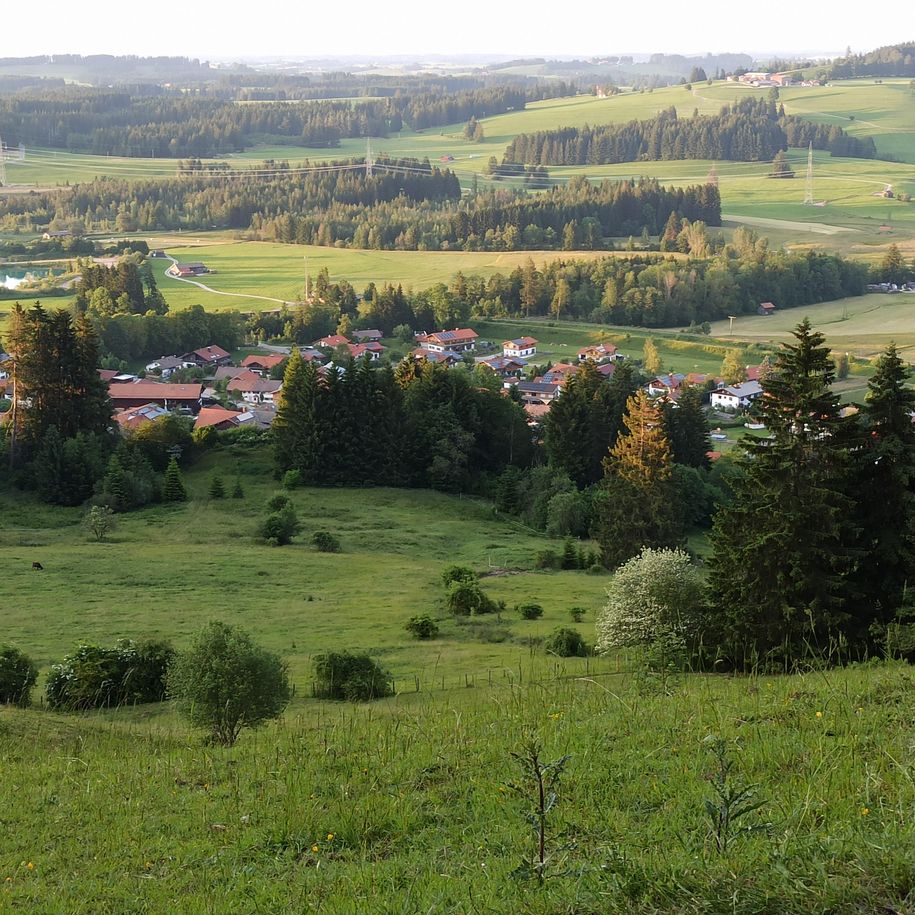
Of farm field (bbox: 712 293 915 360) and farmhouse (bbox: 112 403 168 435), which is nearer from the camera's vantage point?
farmhouse (bbox: 112 403 168 435)

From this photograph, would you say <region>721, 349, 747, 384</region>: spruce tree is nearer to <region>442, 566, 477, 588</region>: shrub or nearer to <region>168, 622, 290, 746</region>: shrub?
<region>442, 566, 477, 588</region>: shrub

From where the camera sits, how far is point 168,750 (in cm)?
Answer: 1088

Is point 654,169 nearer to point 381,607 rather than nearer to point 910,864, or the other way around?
point 381,607

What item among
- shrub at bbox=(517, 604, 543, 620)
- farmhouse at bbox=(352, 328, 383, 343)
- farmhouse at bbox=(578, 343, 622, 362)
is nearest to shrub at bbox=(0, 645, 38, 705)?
shrub at bbox=(517, 604, 543, 620)

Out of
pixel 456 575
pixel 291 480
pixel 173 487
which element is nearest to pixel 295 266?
pixel 291 480

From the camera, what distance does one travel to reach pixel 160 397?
187ft

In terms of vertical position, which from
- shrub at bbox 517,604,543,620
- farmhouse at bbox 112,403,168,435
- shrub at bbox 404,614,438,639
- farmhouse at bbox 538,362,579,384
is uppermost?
shrub at bbox 404,614,438,639

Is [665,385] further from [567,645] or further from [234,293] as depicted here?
[234,293]

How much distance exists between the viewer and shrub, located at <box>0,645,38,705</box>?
17.2 meters

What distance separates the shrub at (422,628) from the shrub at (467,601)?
1847 mm

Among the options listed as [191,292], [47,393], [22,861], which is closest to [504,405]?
[47,393]

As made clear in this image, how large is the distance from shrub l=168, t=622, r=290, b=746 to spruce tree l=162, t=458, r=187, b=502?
25.5 m

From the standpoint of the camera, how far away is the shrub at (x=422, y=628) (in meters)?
23.4

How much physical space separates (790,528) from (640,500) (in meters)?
16.6
